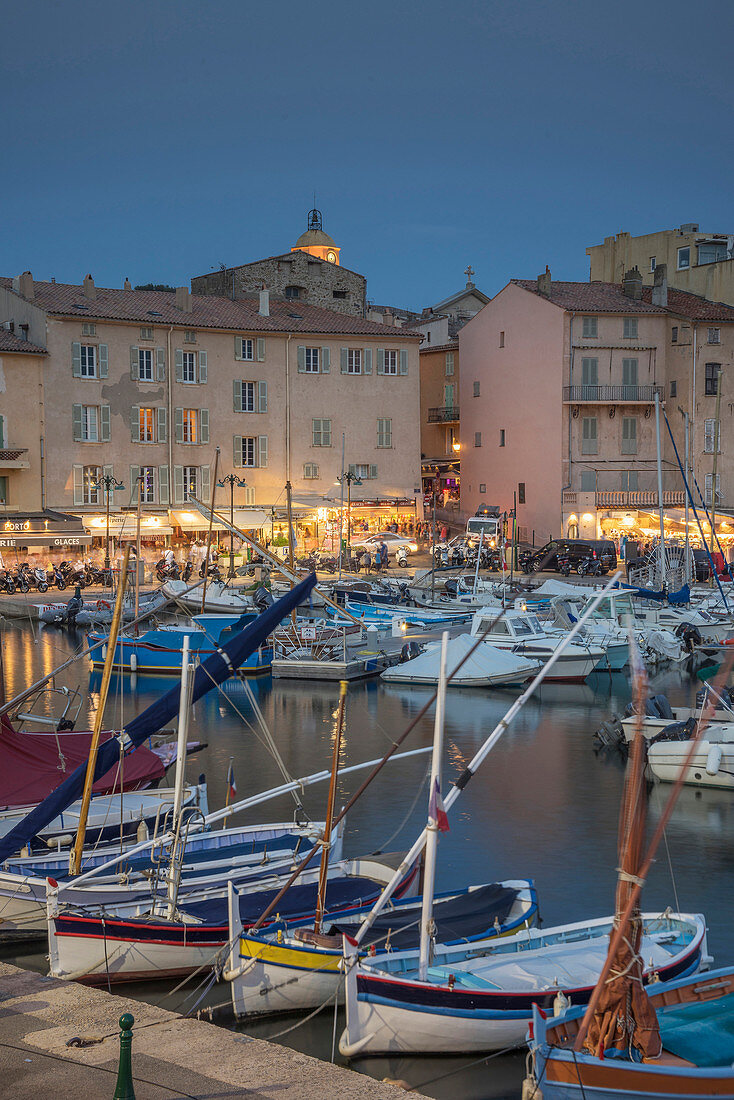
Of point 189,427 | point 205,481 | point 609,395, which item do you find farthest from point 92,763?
point 609,395

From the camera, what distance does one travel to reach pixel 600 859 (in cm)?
1794

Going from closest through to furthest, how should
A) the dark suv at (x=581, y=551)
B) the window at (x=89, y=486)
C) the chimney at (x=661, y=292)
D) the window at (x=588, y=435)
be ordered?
the dark suv at (x=581, y=551), the window at (x=89, y=486), the window at (x=588, y=435), the chimney at (x=661, y=292)

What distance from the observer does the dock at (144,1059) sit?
8.76 metres

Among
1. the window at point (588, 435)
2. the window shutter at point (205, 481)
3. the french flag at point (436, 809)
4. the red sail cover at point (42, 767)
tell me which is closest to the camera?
the french flag at point (436, 809)

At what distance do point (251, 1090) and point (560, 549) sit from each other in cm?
4529

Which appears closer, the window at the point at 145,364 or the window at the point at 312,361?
the window at the point at 145,364

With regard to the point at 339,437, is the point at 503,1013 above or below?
below

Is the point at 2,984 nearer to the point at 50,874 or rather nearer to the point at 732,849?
the point at 50,874

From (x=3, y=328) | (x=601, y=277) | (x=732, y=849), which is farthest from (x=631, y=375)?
(x=732, y=849)

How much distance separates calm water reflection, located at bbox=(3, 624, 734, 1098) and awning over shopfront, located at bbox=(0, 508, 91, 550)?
49.1 feet

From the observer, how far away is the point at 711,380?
2418 inches

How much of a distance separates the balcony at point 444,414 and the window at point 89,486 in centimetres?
2291

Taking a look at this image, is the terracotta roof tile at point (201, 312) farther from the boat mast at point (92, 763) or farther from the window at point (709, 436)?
the boat mast at point (92, 763)

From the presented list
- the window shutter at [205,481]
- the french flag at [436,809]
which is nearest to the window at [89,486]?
the window shutter at [205,481]
